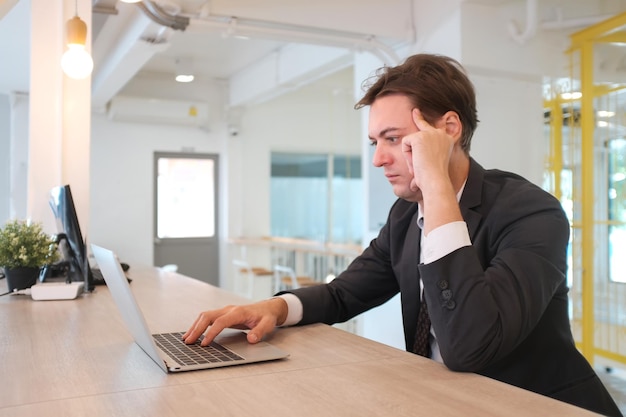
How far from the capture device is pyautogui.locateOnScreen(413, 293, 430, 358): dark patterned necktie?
135 cm

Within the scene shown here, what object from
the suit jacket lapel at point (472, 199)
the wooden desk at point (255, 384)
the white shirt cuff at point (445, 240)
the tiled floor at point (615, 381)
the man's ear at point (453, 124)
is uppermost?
the man's ear at point (453, 124)

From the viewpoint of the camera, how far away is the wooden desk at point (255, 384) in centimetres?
85

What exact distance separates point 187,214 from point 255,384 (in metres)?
6.70

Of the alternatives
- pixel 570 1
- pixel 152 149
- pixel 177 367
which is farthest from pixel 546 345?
pixel 152 149

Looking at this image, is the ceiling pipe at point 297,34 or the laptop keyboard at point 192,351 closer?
the laptop keyboard at point 192,351

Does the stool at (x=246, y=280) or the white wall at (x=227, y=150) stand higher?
the white wall at (x=227, y=150)

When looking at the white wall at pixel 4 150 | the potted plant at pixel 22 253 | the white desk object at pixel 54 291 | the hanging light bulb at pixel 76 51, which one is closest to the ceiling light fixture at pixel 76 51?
the hanging light bulb at pixel 76 51

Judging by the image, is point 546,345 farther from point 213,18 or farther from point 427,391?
point 213,18

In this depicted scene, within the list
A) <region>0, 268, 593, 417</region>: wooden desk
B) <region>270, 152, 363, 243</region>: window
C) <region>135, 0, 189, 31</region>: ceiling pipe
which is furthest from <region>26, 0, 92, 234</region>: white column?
<region>270, 152, 363, 243</region>: window

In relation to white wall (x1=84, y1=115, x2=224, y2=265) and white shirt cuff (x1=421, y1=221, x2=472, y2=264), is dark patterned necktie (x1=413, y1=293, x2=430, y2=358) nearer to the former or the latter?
white shirt cuff (x1=421, y1=221, x2=472, y2=264)

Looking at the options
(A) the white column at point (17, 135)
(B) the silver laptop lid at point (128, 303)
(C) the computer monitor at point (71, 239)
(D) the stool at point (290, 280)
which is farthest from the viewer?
(A) the white column at point (17, 135)

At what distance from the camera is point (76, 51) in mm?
Result: 2521

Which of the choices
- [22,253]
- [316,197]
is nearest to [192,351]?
[22,253]

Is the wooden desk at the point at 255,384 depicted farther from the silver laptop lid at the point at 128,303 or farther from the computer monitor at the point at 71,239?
the computer monitor at the point at 71,239
